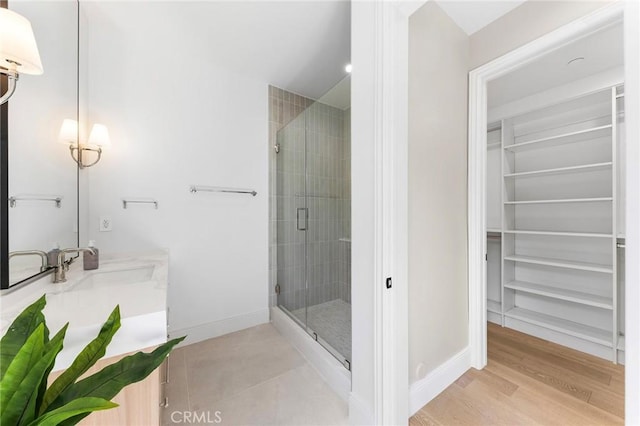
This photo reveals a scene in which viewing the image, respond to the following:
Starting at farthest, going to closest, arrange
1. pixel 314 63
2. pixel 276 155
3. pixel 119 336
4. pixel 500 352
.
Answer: pixel 276 155 < pixel 314 63 < pixel 500 352 < pixel 119 336

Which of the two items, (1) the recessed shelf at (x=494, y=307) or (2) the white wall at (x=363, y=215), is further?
(1) the recessed shelf at (x=494, y=307)

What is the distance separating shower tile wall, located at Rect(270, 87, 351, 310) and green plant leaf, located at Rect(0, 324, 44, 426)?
175 cm

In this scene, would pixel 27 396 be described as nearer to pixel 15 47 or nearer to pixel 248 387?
pixel 15 47

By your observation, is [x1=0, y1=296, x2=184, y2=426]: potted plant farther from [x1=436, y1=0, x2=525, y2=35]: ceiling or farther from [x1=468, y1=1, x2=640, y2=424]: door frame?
→ [x1=436, y1=0, x2=525, y2=35]: ceiling

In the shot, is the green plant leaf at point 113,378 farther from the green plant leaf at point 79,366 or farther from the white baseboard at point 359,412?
the white baseboard at point 359,412

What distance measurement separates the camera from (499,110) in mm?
2623

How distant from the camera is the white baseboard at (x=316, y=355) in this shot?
154 cm

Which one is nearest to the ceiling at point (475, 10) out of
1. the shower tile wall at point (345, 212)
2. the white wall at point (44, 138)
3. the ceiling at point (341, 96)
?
the ceiling at point (341, 96)

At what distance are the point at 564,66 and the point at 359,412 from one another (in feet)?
9.09

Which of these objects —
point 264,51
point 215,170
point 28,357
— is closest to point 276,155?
point 215,170

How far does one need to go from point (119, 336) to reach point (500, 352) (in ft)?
8.24

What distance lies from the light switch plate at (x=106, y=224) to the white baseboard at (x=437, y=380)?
2.23 metres

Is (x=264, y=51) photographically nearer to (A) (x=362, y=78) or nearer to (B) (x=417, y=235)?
(A) (x=362, y=78)

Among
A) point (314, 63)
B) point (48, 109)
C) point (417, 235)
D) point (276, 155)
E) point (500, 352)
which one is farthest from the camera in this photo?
point (276, 155)
